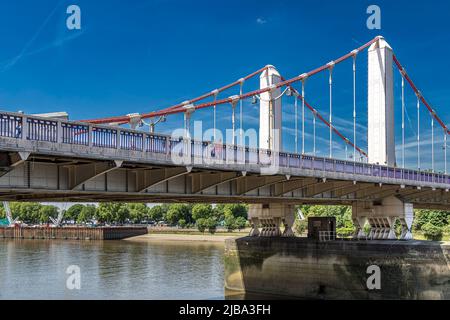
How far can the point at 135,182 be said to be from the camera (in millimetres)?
24219

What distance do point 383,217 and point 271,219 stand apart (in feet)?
27.2

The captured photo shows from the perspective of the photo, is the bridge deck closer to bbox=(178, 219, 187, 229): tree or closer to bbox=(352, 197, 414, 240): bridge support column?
bbox=(352, 197, 414, 240): bridge support column

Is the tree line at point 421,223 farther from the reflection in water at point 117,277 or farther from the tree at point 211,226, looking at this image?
the reflection in water at point 117,277

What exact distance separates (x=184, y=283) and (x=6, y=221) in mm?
124696

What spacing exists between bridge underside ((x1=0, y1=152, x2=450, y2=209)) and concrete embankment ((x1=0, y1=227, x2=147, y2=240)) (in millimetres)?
85292

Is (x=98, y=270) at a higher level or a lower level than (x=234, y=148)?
lower

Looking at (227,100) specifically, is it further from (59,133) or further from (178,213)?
(178,213)

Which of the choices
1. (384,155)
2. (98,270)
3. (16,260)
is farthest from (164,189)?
(16,260)

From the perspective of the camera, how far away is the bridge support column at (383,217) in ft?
143
